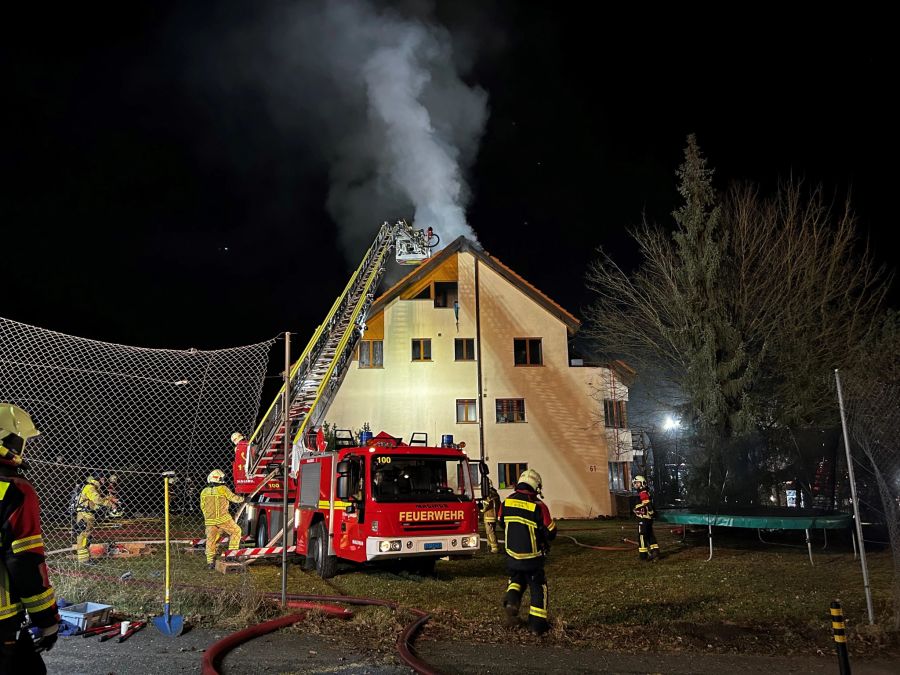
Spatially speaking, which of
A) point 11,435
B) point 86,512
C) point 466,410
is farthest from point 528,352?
point 11,435

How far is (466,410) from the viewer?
80.9 feet

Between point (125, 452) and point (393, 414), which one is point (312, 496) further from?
point (393, 414)

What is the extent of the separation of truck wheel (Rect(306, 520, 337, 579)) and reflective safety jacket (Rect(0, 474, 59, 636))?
7402 mm

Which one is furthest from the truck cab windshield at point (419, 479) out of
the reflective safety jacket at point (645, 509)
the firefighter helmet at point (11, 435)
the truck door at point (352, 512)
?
the firefighter helmet at point (11, 435)

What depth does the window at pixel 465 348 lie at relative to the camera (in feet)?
82.0

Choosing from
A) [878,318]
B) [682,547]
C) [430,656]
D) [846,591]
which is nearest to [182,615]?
[430,656]

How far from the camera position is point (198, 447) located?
1099 centimetres

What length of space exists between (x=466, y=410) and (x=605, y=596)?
1552cm

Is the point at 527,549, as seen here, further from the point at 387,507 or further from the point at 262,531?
the point at 262,531

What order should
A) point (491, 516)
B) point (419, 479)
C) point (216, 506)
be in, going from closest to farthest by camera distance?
point (419, 479)
point (216, 506)
point (491, 516)

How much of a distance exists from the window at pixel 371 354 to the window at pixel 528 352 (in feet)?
16.9

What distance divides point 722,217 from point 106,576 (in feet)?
57.4

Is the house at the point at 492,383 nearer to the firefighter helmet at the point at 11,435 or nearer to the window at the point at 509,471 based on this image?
the window at the point at 509,471

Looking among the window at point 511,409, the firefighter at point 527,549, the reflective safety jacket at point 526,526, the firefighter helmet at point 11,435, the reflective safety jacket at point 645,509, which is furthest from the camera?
the window at point 511,409
